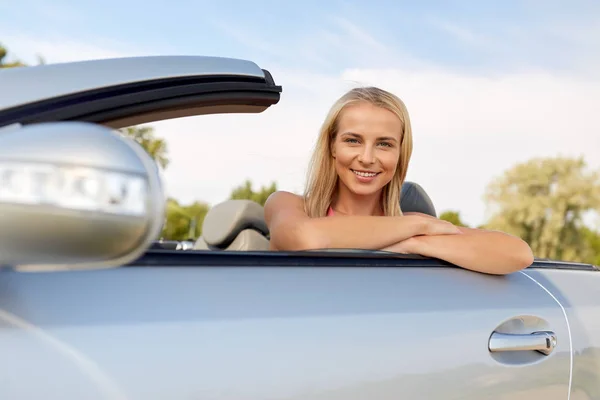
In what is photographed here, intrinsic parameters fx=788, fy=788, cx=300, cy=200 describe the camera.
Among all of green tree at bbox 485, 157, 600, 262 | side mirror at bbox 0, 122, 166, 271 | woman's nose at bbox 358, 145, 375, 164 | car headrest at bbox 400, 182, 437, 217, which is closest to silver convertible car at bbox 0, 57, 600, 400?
side mirror at bbox 0, 122, 166, 271

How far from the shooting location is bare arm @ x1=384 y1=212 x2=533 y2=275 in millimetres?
1927

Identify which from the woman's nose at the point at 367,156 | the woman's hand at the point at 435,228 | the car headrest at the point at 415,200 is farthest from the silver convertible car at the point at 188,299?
the car headrest at the point at 415,200

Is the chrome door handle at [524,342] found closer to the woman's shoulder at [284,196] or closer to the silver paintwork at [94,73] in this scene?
the silver paintwork at [94,73]

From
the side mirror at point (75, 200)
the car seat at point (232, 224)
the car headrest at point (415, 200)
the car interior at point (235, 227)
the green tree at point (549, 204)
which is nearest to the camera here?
the side mirror at point (75, 200)

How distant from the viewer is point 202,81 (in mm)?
1564

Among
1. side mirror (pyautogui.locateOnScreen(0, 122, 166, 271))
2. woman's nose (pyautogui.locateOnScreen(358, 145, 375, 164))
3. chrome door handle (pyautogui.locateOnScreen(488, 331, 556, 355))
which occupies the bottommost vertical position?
chrome door handle (pyautogui.locateOnScreen(488, 331, 556, 355))

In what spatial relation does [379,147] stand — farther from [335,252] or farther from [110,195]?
[110,195]

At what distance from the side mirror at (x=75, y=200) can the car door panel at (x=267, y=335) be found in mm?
305

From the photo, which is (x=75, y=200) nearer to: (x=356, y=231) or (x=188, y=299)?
A: (x=188, y=299)

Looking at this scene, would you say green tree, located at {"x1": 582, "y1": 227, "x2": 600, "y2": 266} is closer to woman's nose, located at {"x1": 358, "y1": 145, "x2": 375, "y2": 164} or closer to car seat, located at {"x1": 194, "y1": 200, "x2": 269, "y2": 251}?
car seat, located at {"x1": 194, "y1": 200, "x2": 269, "y2": 251}

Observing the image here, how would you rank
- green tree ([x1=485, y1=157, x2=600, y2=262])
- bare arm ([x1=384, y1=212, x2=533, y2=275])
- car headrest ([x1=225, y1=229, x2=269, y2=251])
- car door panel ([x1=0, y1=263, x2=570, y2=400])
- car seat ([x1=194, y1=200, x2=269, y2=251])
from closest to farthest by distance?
car door panel ([x1=0, y1=263, x2=570, y2=400]), bare arm ([x1=384, y1=212, x2=533, y2=275]), car headrest ([x1=225, y1=229, x2=269, y2=251]), car seat ([x1=194, y1=200, x2=269, y2=251]), green tree ([x1=485, y1=157, x2=600, y2=262])

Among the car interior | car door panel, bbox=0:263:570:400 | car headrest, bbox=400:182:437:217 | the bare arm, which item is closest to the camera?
car door panel, bbox=0:263:570:400

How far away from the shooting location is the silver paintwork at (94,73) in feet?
4.18

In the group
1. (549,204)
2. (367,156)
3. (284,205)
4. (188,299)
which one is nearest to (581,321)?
(367,156)
